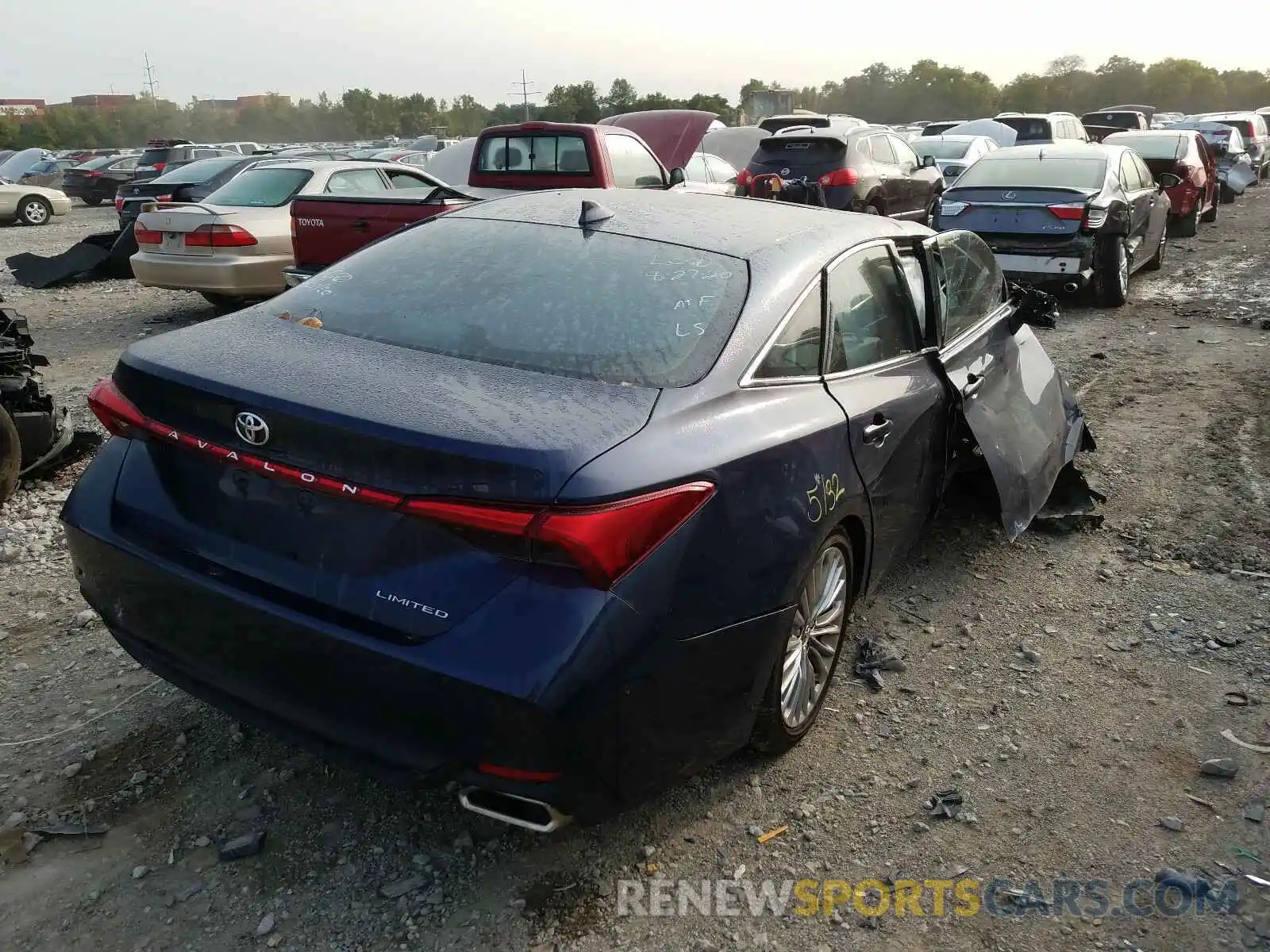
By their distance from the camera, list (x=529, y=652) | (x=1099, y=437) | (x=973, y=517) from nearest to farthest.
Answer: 1. (x=529, y=652)
2. (x=973, y=517)
3. (x=1099, y=437)

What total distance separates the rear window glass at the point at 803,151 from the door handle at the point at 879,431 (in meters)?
10.1

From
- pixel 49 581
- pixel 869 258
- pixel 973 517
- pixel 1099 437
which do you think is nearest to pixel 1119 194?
pixel 1099 437

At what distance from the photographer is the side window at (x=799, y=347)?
2793 millimetres

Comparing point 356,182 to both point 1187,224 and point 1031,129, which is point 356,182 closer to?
point 1187,224

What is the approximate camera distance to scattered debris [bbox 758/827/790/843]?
2.74 meters

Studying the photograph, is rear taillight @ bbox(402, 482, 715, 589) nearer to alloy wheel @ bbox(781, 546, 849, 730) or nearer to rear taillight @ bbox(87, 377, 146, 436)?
alloy wheel @ bbox(781, 546, 849, 730)

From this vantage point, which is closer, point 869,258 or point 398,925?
point 398,925

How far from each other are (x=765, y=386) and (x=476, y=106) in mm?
93437

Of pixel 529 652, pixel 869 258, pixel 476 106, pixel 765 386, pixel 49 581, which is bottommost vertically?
pixel 49 581

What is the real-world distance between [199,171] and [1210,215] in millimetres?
16355

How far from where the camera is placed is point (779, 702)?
2.82 metres

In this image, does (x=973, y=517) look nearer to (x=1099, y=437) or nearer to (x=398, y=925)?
(x=1099, y=437)

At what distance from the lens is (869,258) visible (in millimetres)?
3545

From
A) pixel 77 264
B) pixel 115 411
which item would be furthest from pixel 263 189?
pixel 115 411
